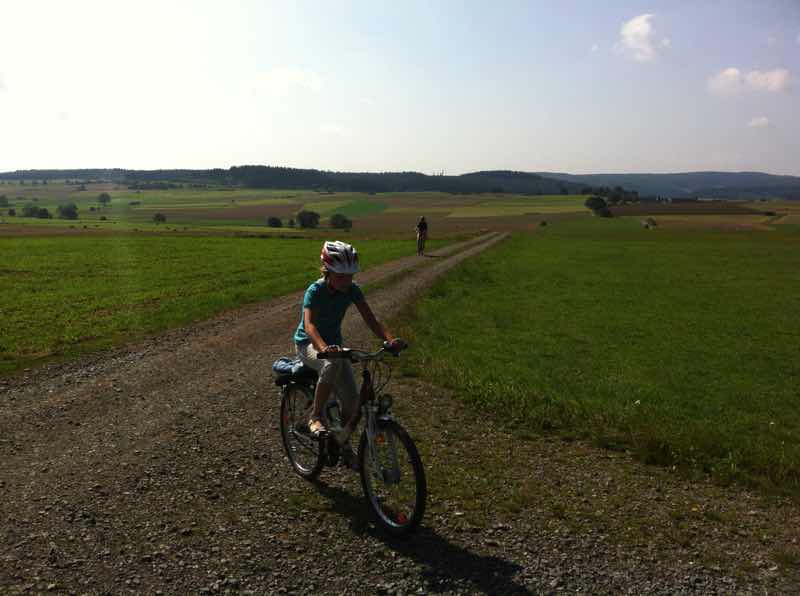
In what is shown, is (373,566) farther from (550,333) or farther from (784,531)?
(550,333)

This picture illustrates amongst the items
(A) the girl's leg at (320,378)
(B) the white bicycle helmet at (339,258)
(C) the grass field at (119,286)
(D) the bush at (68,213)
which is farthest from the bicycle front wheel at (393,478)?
(D) the bush at (68,213)

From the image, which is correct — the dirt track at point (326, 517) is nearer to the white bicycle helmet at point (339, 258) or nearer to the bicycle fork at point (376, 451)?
the bicycle fork at point (376, 451)

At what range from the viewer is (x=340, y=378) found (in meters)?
6.49

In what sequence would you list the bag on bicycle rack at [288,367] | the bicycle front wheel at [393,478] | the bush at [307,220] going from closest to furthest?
the bicycle front wheel at [393,478] < the bag on bicycle rack at [288,367] < the bush at [307,220]

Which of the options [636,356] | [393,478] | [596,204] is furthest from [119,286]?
[596,204]

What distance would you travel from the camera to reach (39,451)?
814cm

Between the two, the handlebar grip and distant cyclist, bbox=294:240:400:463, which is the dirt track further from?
the handlebar grip

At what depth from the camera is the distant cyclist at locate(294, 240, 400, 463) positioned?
623 cm

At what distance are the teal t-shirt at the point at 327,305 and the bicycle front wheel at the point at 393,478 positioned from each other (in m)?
1.31

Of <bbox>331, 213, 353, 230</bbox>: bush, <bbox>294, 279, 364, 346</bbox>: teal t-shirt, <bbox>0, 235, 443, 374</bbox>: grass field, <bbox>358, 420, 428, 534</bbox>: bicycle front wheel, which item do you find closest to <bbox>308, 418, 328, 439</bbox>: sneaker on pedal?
<bbox>358, 420, 428, 534</bbox>: bicycle front wheel

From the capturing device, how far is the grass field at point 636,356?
30.0 ft

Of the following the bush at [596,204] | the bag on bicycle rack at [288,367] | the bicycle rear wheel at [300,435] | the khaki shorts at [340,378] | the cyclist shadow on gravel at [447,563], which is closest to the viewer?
the cyclist shadow on gravel at [447,563]

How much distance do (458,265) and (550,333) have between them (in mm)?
17194

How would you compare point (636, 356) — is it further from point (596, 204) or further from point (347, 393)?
point (596, 204)
